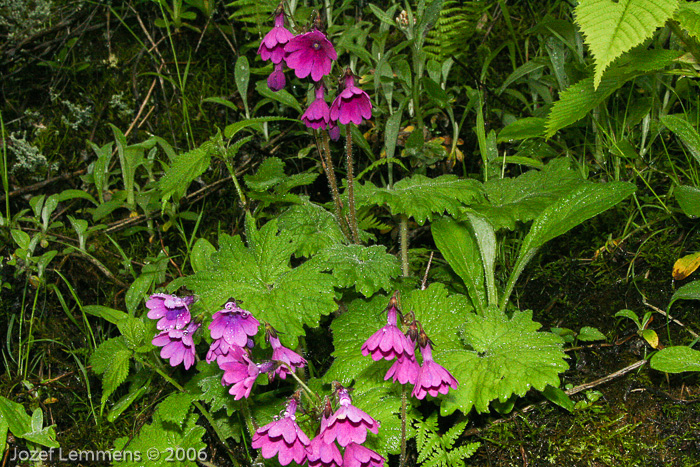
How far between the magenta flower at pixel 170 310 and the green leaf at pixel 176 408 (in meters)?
0.36

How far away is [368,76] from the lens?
3566 millimetres

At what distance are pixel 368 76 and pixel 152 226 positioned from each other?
1.66 m

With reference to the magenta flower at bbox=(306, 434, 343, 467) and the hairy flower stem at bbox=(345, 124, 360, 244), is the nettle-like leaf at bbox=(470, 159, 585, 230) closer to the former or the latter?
the hairy flower stem at bbox=(345, 124, 360, 244)

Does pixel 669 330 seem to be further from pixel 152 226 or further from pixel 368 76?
pixel 152 226

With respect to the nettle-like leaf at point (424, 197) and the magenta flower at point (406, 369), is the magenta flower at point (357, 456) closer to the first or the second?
the magenta flower at point (406, 369)

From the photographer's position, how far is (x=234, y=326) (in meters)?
1.95

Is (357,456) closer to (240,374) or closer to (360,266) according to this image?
(240,374)

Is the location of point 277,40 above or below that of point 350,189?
above

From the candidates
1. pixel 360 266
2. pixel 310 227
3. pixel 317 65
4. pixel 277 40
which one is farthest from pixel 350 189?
pixel 277 40

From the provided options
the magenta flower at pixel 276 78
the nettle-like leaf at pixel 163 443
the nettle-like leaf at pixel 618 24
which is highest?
the nettle-like leaf at pixel 618 24

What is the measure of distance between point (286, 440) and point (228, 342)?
446mm

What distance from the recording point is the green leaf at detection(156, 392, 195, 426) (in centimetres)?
222

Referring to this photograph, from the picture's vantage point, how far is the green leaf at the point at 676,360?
212 cm

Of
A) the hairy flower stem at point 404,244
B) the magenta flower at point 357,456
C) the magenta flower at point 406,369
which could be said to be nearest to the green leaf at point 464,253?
the hairy flower stem at point 404,244
